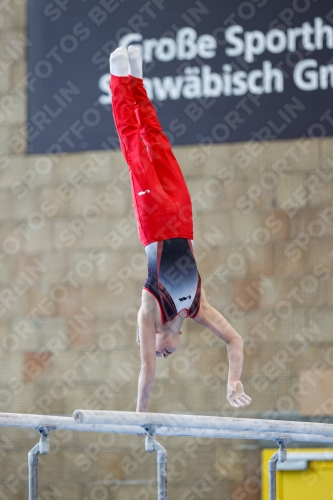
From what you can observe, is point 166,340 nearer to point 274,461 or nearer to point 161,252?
point 161,252

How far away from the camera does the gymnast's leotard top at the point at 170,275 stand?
4242 millimetres

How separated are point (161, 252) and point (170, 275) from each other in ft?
0.43

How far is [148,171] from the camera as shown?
4383mm

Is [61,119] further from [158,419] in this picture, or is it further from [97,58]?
[158,419]

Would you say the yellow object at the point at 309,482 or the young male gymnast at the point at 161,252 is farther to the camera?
the yellow object at the point at 309,482

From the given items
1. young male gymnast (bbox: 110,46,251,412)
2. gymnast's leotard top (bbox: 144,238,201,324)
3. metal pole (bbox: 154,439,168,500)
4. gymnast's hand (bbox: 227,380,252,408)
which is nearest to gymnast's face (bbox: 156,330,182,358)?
young male gymnast (bbox: 110,46,251,412)

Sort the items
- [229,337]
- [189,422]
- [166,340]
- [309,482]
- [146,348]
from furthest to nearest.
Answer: [309,482], [229,337], [166,340], [146,348], [189,422]

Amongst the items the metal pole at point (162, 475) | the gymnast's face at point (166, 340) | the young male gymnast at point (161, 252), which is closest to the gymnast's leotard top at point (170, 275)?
the young male gymnast at point (161, 252)

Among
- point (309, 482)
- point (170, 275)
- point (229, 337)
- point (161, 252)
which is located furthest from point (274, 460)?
point (309, 482)

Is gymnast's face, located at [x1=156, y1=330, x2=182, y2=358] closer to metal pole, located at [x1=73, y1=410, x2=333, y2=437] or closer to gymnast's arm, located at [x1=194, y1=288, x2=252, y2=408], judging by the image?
gymnast's arm, located at [x1=194, y1=288, x2=252, y2=408]

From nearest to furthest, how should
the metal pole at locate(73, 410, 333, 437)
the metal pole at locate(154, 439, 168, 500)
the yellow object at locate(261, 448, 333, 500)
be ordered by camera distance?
the metal pole at locate(73, 410, 333, 437), the metal pole at locate(154, 439, 168, 500), the yellow object at locate(261, 448, 333, 500)

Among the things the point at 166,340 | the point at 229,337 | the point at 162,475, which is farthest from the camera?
the point at 229,337

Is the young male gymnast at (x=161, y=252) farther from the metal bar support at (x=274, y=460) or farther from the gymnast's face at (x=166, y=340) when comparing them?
the metal bar support at (x=274, y=460)

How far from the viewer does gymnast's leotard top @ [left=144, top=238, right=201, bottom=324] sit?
424 centimetres
